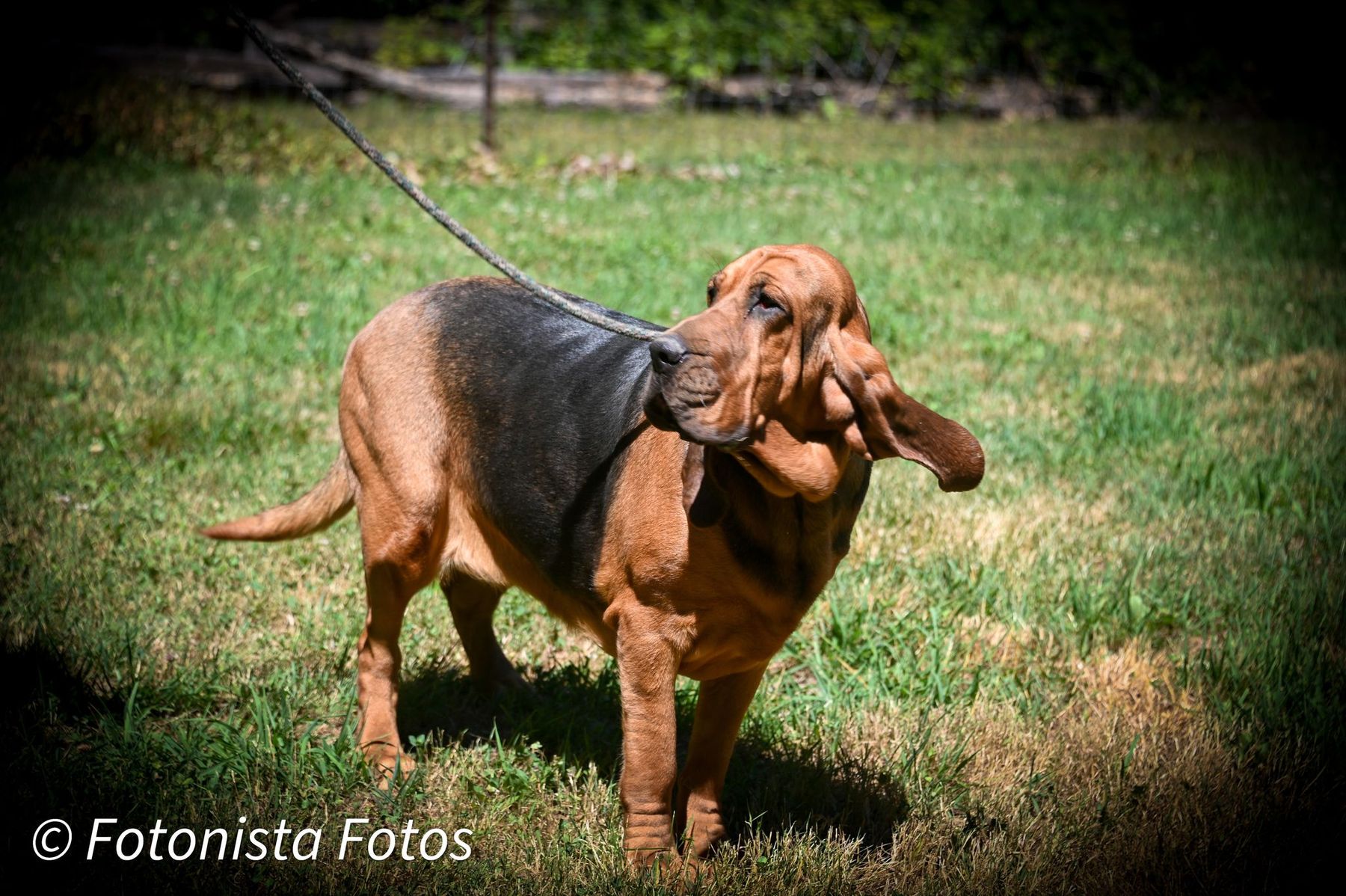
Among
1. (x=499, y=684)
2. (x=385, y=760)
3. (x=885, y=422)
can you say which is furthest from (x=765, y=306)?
(x=499, y=684)

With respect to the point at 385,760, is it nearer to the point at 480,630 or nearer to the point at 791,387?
the point at 480,630

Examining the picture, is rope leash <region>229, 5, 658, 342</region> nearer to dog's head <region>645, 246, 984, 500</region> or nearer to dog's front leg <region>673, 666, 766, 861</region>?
dog's head <region>645, 246, 984, 500</region>

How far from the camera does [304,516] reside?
379 cm

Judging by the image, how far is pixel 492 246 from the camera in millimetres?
8961

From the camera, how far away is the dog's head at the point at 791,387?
2256 mm

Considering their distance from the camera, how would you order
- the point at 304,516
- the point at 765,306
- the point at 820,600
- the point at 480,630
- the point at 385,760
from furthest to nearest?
the point at 820,600 → the point at 480,630 → the point at 304,516 → the point at 385,760 → the point at 765,306

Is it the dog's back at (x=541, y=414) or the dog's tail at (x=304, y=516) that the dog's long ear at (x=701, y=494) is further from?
the dog's tail at (x=304, y=516)

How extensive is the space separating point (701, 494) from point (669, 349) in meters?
0.46

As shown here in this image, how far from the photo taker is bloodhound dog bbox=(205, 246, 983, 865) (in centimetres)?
241

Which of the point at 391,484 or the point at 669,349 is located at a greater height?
the point at 669,349

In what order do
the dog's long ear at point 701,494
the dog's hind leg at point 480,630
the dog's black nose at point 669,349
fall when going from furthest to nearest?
the dog's hind leg at point 480,630
the dog's long ear at point 701,494
the dog's black nose at point 669,349

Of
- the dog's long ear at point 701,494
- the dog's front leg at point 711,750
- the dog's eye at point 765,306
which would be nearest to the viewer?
the dog's eye at point 765,306

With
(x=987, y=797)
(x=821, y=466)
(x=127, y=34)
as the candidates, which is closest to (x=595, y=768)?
(x=987, y=797)

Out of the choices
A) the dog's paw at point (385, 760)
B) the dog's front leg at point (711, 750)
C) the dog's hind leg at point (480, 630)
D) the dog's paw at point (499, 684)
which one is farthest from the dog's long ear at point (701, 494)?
the dog's paw at point (499, 684)
